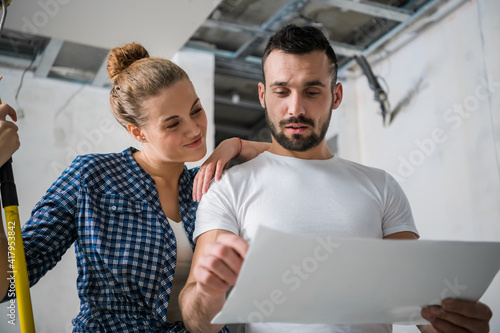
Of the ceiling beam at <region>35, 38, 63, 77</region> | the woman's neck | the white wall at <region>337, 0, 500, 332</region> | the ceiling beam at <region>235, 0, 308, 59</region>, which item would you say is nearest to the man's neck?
the woman's neck

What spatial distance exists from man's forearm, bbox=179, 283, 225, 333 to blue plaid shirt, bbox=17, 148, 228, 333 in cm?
14

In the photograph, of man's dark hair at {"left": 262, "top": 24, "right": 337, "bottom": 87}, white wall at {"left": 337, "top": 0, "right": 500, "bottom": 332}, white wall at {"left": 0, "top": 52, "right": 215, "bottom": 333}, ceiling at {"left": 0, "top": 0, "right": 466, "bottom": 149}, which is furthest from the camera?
white wall at {"left": 0, "top": 52, "right": 215, "bottom": 333}

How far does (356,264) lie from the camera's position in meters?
0.95

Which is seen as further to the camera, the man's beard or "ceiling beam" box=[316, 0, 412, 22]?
"ceiling beam" box=[316, 0, 412, 22]

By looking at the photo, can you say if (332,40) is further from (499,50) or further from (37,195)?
(37,195)

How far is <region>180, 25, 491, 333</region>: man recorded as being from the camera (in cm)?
128

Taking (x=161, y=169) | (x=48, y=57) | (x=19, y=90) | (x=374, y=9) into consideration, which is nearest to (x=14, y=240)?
(x=161, y=169)

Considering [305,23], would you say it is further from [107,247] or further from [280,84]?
[107,247]

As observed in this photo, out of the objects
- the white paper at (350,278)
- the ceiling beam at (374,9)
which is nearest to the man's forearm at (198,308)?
the white paper at (350,278)

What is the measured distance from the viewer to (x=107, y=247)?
1303mm

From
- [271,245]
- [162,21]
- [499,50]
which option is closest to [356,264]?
[271,245]

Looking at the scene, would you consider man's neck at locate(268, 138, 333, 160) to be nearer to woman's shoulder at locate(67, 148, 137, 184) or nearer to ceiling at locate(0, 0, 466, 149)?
woman's shoulder at locate(67, 148, 137, 184)

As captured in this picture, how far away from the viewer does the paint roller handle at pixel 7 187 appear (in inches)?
43.0

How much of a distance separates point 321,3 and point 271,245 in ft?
10.8
